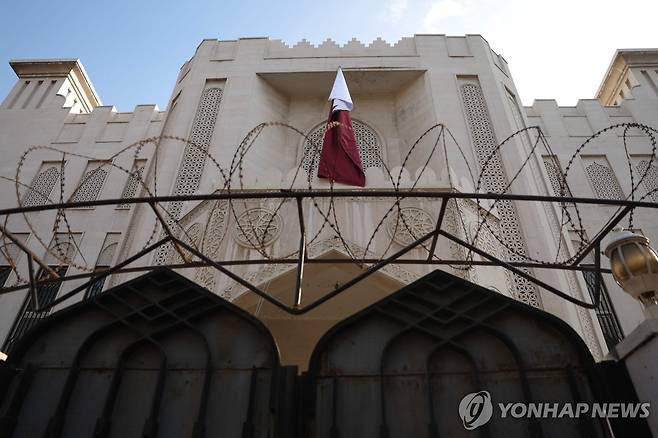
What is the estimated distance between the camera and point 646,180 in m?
12.2

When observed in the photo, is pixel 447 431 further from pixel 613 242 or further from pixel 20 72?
pixel 20 72

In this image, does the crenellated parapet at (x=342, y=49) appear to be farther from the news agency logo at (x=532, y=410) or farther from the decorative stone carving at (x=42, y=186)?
the news agency logo at (x=532, y=410)

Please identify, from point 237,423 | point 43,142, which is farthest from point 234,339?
point 43,142

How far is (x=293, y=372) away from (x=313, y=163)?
19.0ft

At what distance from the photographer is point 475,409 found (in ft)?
9.54

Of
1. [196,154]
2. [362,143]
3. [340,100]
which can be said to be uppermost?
[362,143]

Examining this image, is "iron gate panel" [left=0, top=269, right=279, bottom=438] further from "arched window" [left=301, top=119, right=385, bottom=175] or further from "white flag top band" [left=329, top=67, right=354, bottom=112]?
"arched window" [left=301, top=119, right=385, bottom=175]

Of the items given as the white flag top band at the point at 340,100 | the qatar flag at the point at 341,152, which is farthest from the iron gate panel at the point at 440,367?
the white flag top band at the point at 340,100

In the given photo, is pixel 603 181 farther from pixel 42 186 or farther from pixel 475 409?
pixel 42 186

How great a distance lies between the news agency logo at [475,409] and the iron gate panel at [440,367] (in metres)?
0.04

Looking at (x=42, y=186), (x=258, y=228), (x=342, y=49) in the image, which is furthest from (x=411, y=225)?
(x=42, y=186)

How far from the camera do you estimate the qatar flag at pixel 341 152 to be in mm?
8984

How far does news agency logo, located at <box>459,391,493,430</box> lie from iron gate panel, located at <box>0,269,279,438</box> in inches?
50.6

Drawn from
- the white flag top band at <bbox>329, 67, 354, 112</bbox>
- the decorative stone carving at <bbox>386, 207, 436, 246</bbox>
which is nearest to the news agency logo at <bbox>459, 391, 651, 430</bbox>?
the decorative stone carving at <bbox>386, 207, 436, 246</bbox>
